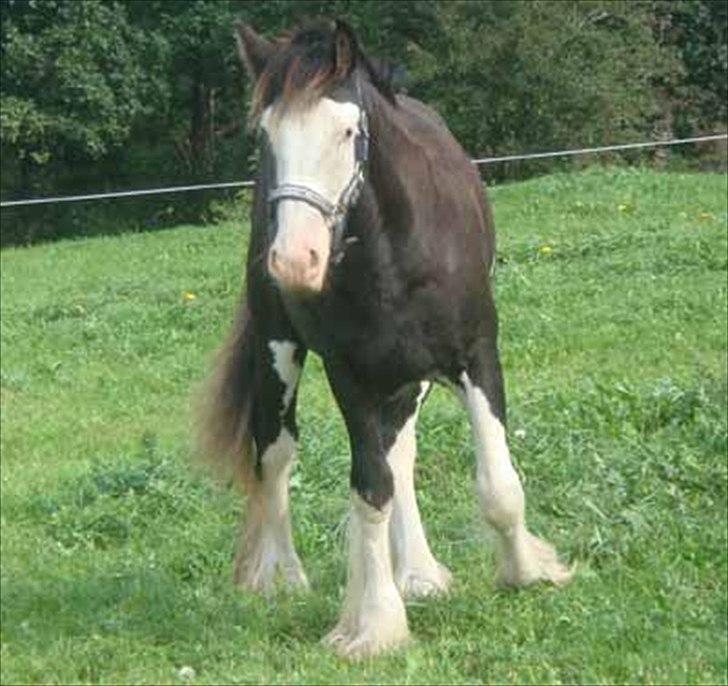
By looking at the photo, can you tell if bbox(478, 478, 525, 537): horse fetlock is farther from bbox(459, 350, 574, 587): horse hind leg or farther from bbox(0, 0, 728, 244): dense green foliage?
bbox(0, 0, 728, 244): dense green foliage

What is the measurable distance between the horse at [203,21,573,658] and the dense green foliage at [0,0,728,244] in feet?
58.8

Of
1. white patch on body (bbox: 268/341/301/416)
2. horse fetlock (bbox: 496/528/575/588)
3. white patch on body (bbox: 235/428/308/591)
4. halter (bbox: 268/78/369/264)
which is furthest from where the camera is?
white patch on body (bbox: 235/428/308/591)

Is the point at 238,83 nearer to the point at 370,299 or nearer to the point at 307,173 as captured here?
the point at 370,299

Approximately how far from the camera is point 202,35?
1323 inches

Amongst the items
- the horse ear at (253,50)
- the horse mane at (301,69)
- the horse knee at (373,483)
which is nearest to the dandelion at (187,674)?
the horse knee at (373,483)

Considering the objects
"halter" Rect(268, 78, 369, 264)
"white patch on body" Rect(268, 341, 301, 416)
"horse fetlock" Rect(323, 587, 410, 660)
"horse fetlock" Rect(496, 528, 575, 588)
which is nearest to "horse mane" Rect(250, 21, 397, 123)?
"halter" Rect(268, 78, 369, 264)

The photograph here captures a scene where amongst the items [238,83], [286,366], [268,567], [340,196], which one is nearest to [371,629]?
[268,567]

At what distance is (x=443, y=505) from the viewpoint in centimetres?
685

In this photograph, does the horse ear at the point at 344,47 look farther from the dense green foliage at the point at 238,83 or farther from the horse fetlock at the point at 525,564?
the dense green foliage at the point at 238,83

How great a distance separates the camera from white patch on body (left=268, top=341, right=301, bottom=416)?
19.4ft

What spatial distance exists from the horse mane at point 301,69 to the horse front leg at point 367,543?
0.96 metres

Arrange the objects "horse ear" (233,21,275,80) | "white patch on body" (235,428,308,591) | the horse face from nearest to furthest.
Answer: the horse face
"horse ear" (233,21,275,80)
"white patch on body" (235,428,308,591)

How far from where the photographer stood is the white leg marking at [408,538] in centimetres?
570

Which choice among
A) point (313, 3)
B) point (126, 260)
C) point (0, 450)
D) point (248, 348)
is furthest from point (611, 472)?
point (313, 3)
